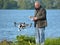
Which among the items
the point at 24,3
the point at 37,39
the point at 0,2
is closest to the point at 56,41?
the point at 37,39

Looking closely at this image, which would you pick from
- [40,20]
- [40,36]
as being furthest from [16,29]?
[40,20]

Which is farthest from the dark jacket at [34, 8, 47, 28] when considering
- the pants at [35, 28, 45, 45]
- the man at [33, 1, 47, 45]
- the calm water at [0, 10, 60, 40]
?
the calm water at [0, 10, 60, 40]

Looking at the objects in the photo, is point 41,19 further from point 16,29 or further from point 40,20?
point 16,29

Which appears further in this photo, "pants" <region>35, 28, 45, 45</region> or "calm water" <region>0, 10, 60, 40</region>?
"calm water" <region>0, 10, 60, 40</region>

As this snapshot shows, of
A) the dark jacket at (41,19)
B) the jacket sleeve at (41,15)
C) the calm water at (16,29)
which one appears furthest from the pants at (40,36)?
the calm water at (16,29)

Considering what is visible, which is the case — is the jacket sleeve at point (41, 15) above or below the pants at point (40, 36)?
above

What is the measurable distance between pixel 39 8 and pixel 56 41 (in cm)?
192

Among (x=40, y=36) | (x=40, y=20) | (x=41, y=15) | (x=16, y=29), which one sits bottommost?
(x=16, y=29)

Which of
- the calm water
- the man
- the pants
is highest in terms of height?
the man

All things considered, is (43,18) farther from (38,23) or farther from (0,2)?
(0,2)

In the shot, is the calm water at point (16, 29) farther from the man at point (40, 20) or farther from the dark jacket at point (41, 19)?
the dark jacket at point (41, 19)

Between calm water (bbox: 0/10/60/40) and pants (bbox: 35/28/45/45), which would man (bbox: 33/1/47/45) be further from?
calm water (bbox: 0/10/60/40)

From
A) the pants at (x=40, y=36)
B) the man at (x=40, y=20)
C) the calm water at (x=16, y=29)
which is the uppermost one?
the man at (x=40, y=20)

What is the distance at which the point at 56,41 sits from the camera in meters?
13.0
